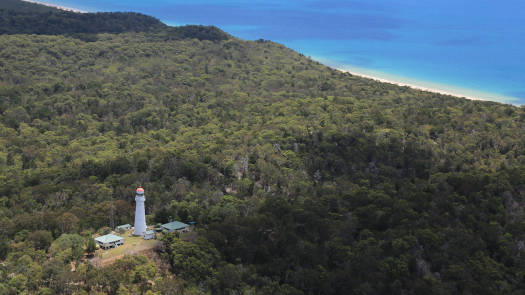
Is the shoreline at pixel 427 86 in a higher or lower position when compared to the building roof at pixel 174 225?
higher

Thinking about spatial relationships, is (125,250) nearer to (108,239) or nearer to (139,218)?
(108,239)

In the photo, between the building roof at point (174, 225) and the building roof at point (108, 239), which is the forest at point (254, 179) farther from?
the building roof at point (174, 225)

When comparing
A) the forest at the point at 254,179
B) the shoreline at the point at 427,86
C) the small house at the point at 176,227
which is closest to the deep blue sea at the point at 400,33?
the shoreline at the point at 427,86

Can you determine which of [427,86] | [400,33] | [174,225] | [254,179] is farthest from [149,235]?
[400,33]

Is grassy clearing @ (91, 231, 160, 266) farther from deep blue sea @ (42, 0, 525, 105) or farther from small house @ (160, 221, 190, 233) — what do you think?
deep blue sea @ (42, 0, 525, 105)

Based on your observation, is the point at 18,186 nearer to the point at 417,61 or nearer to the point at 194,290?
the point at 194,290

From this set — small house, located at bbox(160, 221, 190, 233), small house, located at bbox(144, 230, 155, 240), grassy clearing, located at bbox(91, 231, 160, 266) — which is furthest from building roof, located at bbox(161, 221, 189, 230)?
small house, located at bbox(144, 230, 155, 240)
